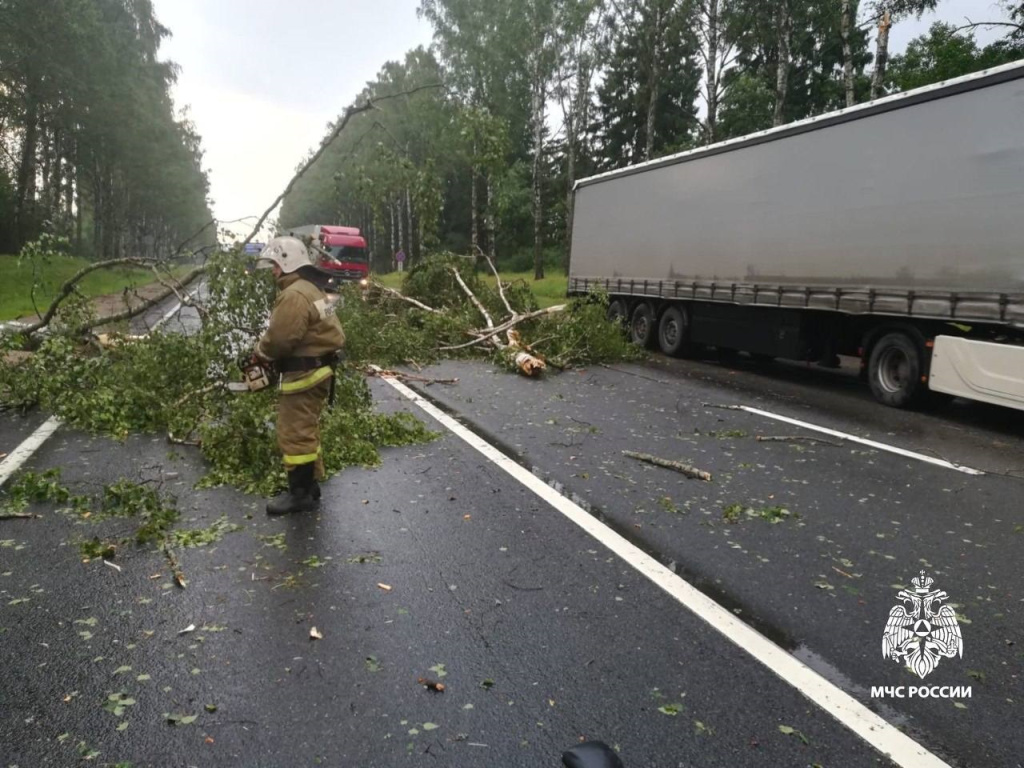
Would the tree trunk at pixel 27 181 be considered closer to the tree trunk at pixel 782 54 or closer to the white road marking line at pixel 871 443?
the tree trunk at pixel 782 54

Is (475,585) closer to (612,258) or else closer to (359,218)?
(612,258)

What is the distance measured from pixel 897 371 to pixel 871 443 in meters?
2.87

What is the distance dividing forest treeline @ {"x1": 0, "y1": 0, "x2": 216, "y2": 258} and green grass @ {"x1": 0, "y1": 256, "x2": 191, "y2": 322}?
2588mm

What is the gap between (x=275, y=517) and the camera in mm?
4945

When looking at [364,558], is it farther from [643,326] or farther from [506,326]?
[643,326]

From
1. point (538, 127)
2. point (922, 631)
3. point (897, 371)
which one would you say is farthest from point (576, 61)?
point (922, 631)

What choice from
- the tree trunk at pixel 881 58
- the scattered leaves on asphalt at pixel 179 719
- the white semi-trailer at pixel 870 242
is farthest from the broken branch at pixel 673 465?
the tree trunk at pixel 881 58

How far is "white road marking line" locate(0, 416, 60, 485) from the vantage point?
5.88m

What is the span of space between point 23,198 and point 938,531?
1664 inches

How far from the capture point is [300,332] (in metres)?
5.00

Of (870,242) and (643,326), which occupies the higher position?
(870,242)

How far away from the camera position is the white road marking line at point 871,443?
255 inches

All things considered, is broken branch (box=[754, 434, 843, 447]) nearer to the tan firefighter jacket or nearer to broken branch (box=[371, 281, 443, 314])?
the tan firefighter jacket

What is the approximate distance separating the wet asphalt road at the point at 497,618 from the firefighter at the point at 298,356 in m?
0.31
